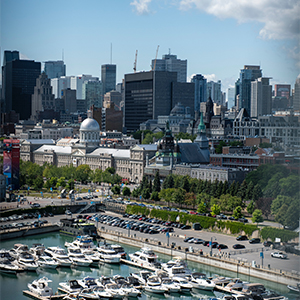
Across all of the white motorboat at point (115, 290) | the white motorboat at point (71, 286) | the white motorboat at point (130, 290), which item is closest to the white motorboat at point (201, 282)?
the white motorboat at point (130, 290)

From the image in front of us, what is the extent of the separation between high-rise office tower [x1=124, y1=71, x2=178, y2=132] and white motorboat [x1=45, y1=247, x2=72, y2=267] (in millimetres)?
135283

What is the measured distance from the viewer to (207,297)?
43875mm

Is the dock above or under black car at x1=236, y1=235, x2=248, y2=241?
under

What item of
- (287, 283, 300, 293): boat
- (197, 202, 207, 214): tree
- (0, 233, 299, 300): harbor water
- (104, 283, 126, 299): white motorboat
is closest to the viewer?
(287, 283, 300, 293): boat

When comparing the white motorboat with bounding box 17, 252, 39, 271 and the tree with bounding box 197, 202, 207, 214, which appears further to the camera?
the tree with bounding box 197, 202, 207, 214

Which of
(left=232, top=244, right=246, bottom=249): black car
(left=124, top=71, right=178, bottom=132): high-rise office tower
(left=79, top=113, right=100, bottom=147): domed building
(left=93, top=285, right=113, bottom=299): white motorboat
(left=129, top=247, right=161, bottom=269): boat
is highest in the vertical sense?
(left=124, top=71, right=178, bottom=132): high-rise office tower

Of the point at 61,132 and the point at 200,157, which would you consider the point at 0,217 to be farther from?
the point at 61,132

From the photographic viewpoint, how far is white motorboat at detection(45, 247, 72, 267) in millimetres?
52031

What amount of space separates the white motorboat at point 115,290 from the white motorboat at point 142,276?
259cm

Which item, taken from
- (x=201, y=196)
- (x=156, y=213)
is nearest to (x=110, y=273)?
(x=156, y=213)

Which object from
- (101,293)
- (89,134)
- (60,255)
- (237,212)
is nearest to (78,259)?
(60,255)

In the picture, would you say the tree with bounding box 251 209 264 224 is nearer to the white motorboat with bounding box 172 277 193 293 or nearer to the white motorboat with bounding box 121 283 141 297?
the white motorboat with bounding box 172 277 193 293

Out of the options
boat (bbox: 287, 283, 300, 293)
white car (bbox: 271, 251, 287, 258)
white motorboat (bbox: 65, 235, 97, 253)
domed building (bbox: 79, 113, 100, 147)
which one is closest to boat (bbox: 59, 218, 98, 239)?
white motorboat (bbox: 65, 235, 97, 253)

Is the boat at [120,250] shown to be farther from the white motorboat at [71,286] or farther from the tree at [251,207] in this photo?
the tree at [251,207]
